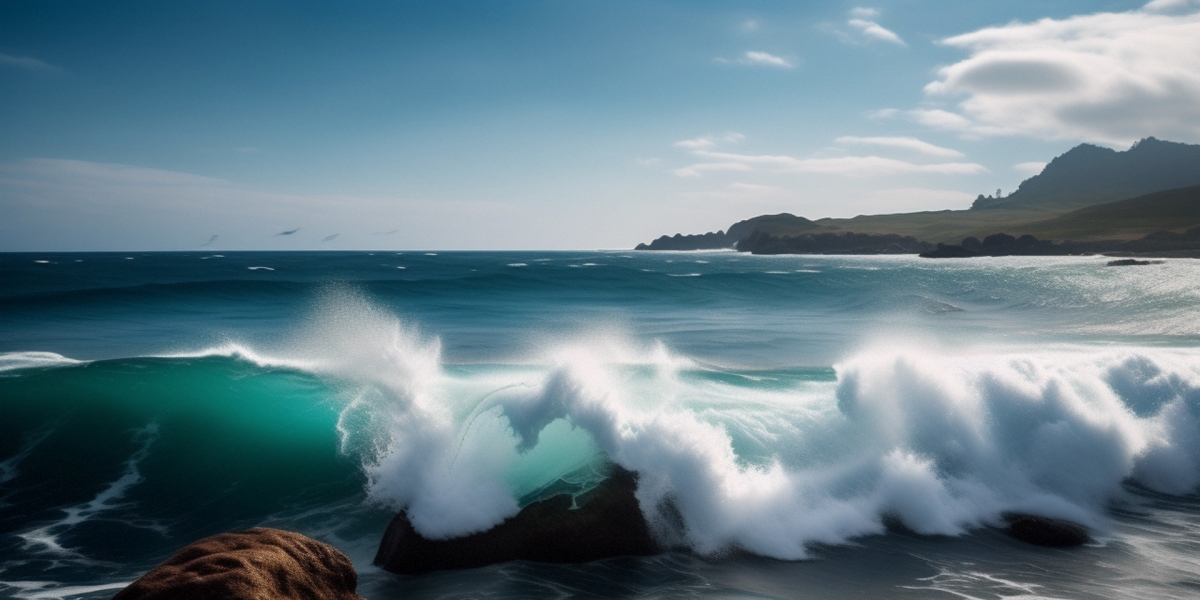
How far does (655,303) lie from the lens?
3653 cm

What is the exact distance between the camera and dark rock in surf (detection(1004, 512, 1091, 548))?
802 centimetres

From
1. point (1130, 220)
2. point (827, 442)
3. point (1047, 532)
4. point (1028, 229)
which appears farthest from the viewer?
point (1028, 229)

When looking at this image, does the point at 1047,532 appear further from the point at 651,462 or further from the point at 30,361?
the point at 30,361

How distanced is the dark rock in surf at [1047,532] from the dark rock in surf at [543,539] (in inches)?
180

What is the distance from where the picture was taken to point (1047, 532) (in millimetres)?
8133

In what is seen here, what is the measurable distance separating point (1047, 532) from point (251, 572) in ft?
28.4

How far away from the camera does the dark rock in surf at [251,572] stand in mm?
3963

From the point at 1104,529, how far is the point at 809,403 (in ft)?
14.6

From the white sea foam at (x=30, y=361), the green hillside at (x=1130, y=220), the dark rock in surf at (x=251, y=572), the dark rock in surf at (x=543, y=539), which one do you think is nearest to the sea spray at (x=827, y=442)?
the dark rock in surf at (x=543, y=539)

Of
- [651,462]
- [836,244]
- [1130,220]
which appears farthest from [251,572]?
[836,244]

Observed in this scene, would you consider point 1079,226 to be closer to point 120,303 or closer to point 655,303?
point 655,303

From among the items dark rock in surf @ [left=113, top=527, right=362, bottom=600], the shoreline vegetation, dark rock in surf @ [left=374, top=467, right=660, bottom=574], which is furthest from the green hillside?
dark rock in surf @ [left=113, top=527, right=362, bottom=600]

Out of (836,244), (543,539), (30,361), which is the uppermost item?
(836,244)

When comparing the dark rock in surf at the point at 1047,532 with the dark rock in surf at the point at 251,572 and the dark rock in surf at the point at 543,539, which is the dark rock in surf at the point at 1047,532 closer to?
the dark rock in surf at the point at 543,539
